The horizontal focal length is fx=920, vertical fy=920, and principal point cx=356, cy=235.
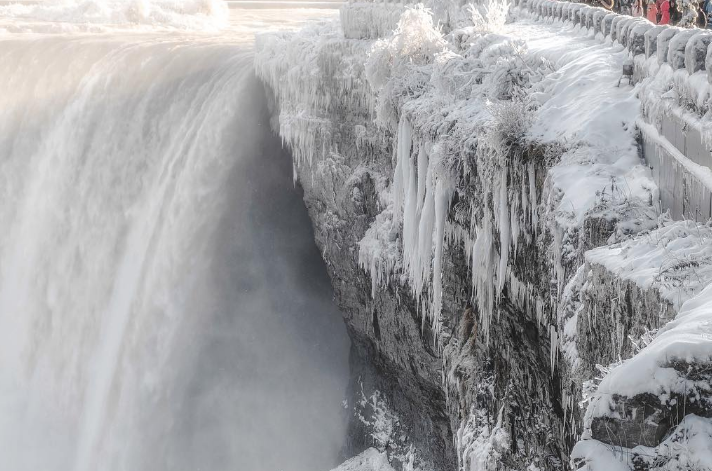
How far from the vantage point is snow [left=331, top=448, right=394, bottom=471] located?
731 inches

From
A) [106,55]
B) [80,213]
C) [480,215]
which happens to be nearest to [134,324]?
[80,213]

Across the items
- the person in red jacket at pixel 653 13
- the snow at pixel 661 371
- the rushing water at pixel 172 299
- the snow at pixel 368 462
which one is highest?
the person in red jacket at pixel 653 13

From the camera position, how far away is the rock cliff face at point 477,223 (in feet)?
22.2

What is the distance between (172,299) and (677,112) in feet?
47.6

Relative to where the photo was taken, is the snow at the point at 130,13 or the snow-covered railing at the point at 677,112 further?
the snow at the point at 130,13

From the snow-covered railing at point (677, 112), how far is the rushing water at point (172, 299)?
12620 mm

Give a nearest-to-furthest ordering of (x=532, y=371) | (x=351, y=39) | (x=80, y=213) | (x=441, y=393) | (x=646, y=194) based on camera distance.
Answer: (x=646, y=194) < (x=532, y=371) < (x=441, y=393) < (x=351, y=39) < (x=80, y=213)

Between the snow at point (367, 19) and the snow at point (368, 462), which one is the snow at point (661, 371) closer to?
the snow at point (367, 19)

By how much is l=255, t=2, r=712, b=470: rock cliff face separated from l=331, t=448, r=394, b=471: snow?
296 mm

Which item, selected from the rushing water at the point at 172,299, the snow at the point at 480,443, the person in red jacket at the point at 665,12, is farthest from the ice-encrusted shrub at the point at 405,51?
the rushing water at the point at 172,299

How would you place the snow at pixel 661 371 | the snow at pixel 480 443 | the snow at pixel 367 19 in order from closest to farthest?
1. the snow at pixel 661 371
2. the snow at pixel 480 443
3. the snow at pixel 367 19

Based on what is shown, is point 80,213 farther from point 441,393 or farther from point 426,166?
point 426,166

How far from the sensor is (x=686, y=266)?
17.6ft

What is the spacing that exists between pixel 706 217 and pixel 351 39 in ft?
45.1
